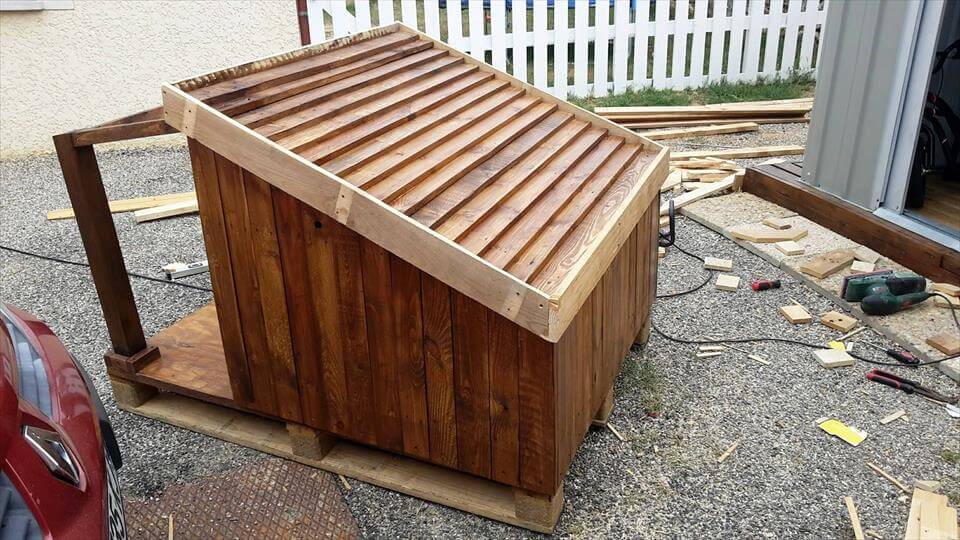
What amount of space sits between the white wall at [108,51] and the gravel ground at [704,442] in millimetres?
3954

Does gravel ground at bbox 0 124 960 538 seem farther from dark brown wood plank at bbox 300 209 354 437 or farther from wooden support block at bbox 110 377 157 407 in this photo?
dark brown wood plank at bbox 300 209 354 437

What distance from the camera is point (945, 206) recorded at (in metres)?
6.25

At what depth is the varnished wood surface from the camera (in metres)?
3.11

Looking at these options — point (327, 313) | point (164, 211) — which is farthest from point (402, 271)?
point (164, 211)

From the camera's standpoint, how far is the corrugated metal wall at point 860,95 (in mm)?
5492

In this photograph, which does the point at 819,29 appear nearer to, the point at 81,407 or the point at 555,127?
the point at 555,127

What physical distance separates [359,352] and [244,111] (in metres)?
1.10

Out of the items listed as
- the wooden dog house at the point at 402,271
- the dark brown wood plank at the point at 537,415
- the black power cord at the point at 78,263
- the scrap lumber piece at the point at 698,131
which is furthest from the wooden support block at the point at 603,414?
the scrap lumber piece at the point at 698,131

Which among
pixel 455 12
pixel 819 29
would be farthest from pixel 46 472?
pixel 819 29

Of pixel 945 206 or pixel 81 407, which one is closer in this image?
pixel 81 407

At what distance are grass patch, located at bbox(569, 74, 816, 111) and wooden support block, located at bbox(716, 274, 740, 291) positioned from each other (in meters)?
4.94

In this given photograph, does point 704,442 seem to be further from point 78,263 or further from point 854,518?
point 78,263

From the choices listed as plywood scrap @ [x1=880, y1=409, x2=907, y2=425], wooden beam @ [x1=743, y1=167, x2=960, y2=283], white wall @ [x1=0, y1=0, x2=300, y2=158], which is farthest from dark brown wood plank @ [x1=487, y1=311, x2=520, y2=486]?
white wall @ [x1=0, y1=0, x2=300, y2=158]

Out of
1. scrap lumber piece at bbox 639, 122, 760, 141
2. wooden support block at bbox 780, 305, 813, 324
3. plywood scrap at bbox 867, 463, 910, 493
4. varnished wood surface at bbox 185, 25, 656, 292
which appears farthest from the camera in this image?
scrap lumber piece at bbox 639, 122, 760, 141
